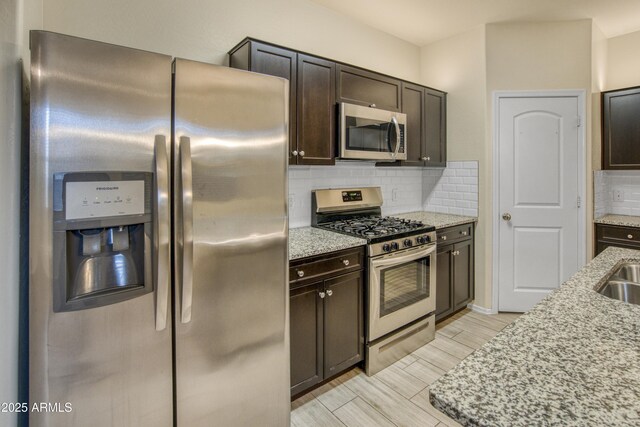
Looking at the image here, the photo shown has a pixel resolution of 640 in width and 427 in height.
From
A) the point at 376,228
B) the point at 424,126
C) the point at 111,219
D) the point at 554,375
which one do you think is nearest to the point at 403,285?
the point at 376,228

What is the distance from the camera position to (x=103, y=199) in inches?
45.3

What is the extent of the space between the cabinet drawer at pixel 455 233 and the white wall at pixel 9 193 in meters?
2.76

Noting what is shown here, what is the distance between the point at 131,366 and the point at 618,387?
1.46m

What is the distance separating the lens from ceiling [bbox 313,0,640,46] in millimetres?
2863

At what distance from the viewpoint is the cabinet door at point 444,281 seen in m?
2.97

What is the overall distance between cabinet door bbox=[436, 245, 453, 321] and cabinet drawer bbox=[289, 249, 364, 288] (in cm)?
107

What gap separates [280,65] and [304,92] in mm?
241

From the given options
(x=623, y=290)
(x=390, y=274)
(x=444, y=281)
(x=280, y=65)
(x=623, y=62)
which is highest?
(x=623, y=62)

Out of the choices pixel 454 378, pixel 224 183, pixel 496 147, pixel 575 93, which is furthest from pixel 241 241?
pixel 575 93

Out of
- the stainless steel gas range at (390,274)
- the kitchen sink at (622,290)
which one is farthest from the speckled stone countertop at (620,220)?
the kitchen sink at (622,290)

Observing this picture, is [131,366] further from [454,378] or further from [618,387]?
[618,387]

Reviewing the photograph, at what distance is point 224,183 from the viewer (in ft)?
4.69

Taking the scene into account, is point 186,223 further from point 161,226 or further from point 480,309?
point 480,309

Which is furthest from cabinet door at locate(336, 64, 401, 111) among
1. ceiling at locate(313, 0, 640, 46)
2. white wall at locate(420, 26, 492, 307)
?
white wall at locate(420, 26, 492, 307)
